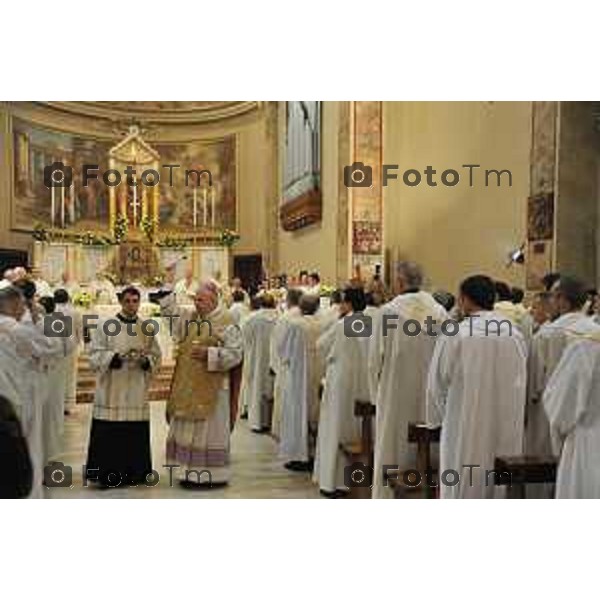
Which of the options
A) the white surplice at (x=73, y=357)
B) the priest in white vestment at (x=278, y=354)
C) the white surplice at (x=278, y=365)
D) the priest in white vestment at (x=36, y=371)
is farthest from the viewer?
the white surplice at (x=278, y=365)

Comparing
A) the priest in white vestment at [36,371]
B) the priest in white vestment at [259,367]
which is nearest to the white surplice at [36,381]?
the priest in white vestment at [36,371]

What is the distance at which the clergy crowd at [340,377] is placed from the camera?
535 cm

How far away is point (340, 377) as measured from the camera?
6.87 metres

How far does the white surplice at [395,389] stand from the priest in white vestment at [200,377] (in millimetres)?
1180

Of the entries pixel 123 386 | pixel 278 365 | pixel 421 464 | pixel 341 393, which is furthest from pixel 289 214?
pixel 421 464

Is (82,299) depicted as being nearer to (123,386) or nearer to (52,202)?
(123,386)

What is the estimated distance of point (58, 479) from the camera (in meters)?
5.95

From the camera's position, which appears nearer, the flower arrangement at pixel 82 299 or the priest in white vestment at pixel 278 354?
the flower arrangement at pixel 82 299

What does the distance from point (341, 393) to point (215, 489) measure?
1383mm

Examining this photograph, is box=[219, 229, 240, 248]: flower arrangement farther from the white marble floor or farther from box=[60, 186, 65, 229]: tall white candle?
the white marble floor

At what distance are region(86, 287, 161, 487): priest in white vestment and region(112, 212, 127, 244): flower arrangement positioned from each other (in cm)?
51

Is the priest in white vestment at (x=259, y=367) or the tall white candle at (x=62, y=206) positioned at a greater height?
the tall white candle at (x=62, y=206)

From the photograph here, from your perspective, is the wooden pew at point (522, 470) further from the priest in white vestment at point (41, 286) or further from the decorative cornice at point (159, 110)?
the priest in white vestment at point (41, 286)

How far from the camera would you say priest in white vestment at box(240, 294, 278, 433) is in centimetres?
743
